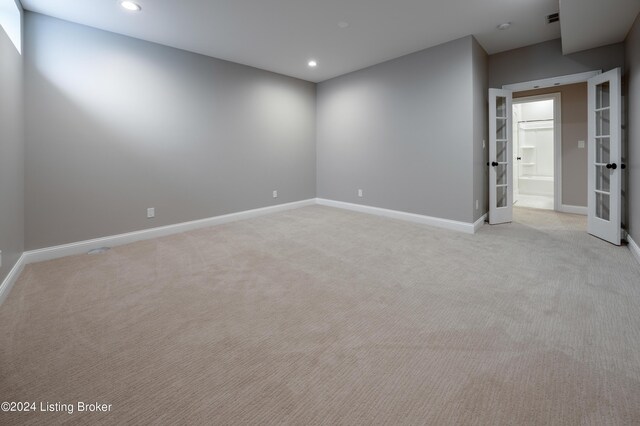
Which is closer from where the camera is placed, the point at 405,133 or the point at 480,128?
the point at 480,128

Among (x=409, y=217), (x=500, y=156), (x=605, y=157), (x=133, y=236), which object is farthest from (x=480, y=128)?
(x=133, y=236)

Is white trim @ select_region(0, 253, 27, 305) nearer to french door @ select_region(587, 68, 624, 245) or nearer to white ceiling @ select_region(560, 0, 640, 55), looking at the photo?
white ceiling @ select_region(560, 0, 640, 55)

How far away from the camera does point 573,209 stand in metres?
5.54

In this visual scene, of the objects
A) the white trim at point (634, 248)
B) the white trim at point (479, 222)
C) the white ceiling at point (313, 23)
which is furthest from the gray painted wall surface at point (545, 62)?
the white trim at point (634, 248)

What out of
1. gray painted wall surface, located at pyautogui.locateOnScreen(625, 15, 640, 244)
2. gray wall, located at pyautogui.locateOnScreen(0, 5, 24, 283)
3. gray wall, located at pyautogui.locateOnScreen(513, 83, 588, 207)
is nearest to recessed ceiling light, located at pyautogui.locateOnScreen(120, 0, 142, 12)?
gray wall, located at pyautogui.locateOnScreen(0, 5, 24, 283)

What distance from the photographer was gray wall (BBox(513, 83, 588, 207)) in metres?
5.38

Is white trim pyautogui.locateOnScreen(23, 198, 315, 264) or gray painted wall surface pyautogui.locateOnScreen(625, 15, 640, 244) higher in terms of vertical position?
gray painted wall surface pyautogui.locateOnScreen(625, 15, 640, 244)

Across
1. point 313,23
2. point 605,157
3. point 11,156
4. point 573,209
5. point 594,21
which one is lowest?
point 573,209

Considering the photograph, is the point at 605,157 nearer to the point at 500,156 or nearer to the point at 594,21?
the point at 500,156

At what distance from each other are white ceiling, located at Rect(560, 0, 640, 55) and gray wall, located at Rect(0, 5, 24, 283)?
5001mm

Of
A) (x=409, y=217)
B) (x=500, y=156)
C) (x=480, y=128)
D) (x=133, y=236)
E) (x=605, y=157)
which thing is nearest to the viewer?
(x=605, y=157)

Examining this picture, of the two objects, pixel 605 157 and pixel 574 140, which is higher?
pixel 574 140

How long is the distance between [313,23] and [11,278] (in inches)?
157

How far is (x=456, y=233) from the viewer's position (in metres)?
4.32
